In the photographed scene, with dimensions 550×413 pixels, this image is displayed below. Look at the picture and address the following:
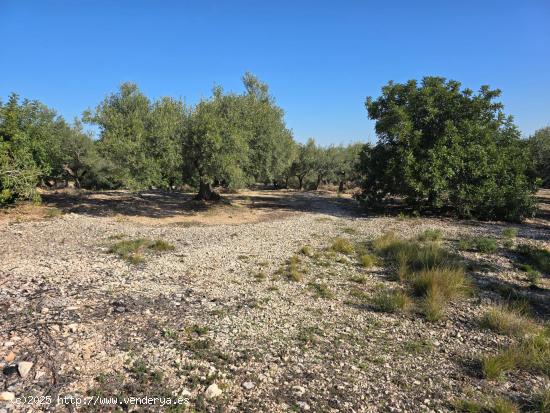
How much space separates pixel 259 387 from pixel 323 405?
105 cm

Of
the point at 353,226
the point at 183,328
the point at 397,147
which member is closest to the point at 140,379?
the point at 183,328

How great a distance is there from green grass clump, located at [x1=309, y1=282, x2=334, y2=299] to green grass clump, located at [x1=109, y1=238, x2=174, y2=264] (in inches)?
240

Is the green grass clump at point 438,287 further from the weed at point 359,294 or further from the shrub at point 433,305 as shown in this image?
the weed at point 359,294

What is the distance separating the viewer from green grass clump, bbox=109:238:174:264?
39.3 feet

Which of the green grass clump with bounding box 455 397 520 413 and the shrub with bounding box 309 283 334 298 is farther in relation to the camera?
the shrub with bounding box 309 283 334 298

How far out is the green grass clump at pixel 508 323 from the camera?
7429 millimetres

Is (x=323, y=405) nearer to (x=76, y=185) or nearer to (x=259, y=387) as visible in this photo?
(x=259, y=387)

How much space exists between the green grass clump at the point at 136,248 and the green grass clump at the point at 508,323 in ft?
34.3

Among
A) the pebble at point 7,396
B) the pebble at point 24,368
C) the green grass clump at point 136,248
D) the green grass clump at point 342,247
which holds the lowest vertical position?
the pebble at point 7,396

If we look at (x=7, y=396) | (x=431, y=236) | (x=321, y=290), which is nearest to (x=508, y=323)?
(x=321, y=290)

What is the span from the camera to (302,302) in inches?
352

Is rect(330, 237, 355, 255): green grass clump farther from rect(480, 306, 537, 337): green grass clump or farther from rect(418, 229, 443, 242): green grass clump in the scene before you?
rect(480, 306, 537, 337): green grass clump

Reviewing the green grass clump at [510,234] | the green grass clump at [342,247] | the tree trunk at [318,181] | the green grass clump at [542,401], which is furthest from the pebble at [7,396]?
the tree trunk at [318,181]

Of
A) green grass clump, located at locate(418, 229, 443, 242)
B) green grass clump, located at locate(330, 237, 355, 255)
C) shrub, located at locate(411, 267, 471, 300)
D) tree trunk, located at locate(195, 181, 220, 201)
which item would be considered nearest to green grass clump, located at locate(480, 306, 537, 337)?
shrub, located at locate(411, 267, 471, 300)
